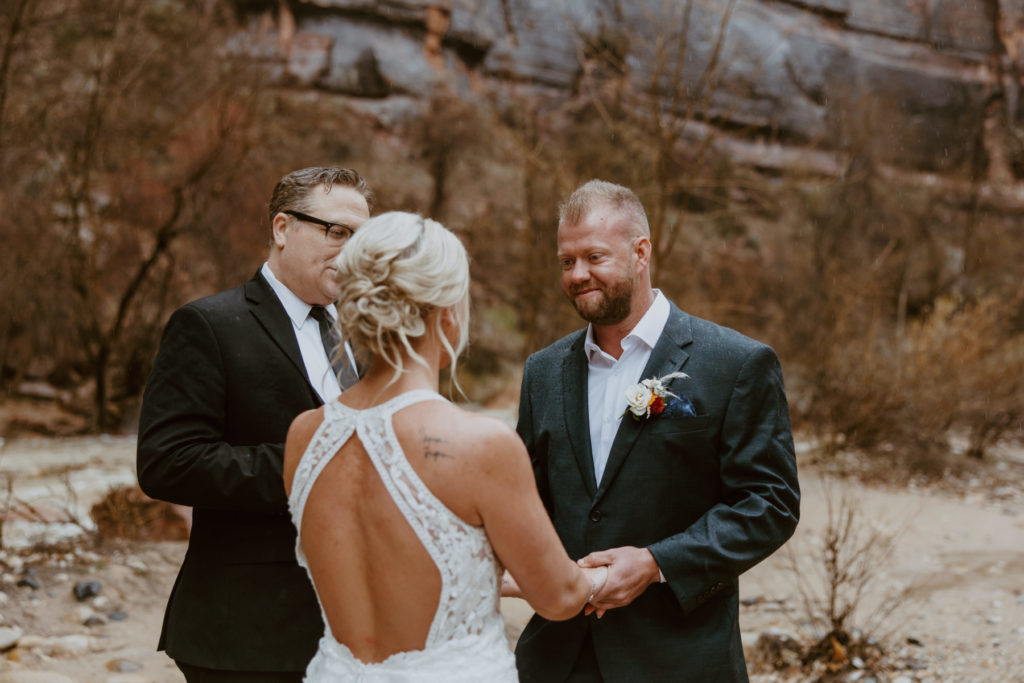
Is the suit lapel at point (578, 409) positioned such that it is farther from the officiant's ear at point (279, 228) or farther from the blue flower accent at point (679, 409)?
the officiant's ear at point (279, 228)

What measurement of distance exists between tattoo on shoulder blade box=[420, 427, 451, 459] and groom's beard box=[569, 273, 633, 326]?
43.4 inches

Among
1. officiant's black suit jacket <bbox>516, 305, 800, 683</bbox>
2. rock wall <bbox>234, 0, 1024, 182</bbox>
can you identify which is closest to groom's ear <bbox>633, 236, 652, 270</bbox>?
officiant's black suit jacket <bbox>516, 305, 800, 683</bbox>

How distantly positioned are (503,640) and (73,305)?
16680 mm

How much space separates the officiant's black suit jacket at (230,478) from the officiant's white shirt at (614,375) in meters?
0.90

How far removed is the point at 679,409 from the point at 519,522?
945mm

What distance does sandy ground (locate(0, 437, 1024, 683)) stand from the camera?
5.50 metres

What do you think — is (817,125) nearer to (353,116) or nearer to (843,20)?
(843,20)

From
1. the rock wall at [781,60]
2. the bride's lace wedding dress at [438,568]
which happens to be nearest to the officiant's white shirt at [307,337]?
the bride's lace wedding dress at [438,568]

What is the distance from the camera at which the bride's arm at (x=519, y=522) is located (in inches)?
73.2

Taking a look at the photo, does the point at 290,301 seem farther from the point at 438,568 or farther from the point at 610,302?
the point at 438,568

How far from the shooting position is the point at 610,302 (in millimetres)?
2840

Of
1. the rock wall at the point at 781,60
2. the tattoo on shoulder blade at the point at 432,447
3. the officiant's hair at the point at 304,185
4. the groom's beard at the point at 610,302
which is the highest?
the rock wall at the point at 781,60

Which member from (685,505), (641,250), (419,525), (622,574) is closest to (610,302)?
(641,250)

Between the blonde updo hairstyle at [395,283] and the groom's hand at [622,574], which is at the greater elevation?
the blonde updo hairstyle at [395,283]
